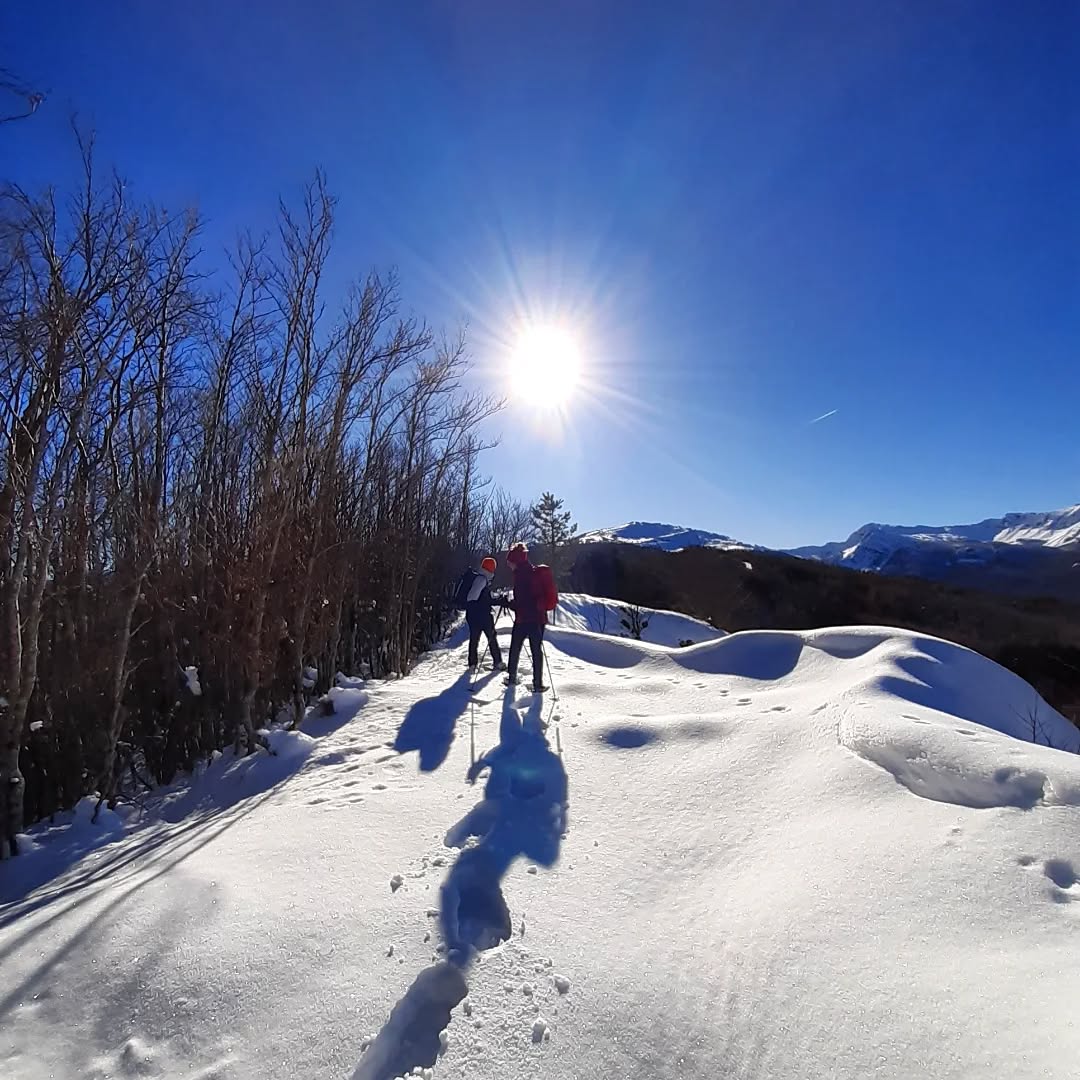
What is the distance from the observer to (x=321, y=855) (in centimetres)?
353

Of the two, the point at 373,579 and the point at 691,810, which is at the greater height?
the point at 373,579

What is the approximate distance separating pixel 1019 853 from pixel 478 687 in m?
6.18

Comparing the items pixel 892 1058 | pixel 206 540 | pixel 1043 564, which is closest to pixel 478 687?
pixel 206 540

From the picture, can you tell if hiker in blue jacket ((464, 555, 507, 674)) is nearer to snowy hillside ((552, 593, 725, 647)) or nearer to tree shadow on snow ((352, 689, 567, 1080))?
tree shadow on snow ((352, 689, 567, 1080))

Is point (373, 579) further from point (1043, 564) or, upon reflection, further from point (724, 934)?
point (1043, 564)

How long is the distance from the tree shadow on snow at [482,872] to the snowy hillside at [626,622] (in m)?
11.0

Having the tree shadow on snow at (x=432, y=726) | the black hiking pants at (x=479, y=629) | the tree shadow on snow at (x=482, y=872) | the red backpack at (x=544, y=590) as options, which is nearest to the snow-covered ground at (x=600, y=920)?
the tree shadow on snow at (x=482, y=872)

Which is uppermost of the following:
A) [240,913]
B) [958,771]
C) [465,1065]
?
→ [958,771]

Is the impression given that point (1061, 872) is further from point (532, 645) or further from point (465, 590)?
point (465, 590)

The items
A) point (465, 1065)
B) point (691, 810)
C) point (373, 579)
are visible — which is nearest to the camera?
point (465, 1065)

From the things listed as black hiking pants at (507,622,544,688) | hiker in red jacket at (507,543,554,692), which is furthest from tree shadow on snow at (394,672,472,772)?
hiker in red jacket at (507,543,554,692)

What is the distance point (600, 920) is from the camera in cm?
278

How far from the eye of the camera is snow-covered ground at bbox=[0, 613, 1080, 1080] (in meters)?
2.04

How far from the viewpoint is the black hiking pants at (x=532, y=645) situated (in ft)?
25.3
